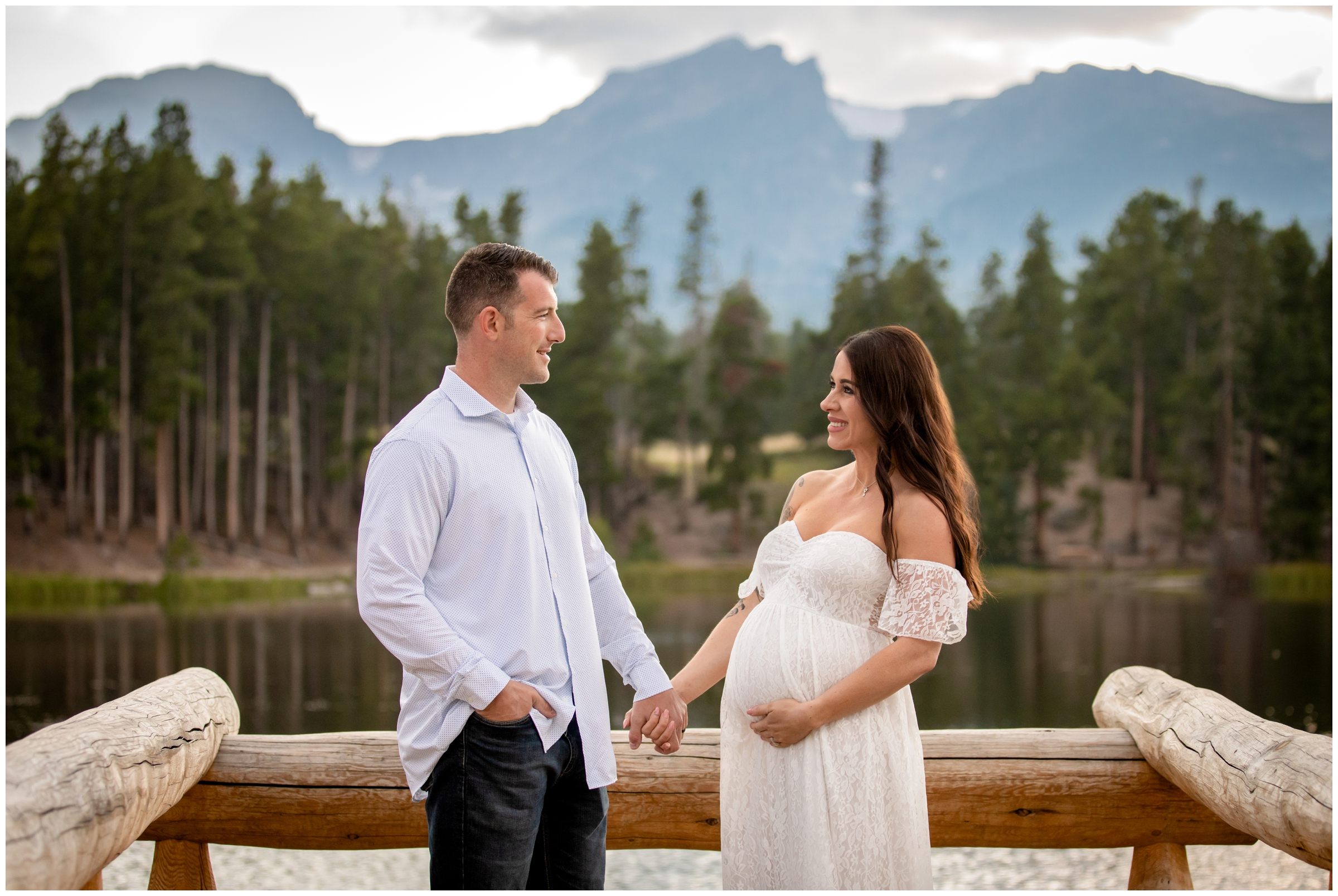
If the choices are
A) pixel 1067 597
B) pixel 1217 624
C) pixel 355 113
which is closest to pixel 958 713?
pixel 1217 624

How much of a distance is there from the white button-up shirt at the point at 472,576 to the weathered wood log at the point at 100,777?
634mm

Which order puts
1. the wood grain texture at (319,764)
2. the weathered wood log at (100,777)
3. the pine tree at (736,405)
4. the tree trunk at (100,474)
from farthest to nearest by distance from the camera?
the pine tree at (736,405) → the tree trunk at (100,474) → the wood grain texture at (319,764) → the weathered wood log at (100,777)

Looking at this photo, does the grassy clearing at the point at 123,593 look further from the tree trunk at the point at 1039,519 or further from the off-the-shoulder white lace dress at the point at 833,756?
the off-the-shoulder white lace dress at the point at 833,756

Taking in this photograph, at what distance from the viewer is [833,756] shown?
2.16 m

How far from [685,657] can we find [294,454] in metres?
14.1

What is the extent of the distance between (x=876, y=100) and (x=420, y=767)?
4540 inches

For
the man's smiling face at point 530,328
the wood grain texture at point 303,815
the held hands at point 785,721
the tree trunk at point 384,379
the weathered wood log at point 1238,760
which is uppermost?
the tree trunk at point 384,379

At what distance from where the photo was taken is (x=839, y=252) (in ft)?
289

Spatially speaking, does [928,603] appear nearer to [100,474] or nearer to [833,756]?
[833,756]

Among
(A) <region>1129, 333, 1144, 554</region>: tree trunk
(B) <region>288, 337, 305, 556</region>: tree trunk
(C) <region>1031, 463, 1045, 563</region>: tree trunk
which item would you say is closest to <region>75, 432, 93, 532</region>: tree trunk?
(B) <region>288, 337, 305, 556</region>: tree trunk

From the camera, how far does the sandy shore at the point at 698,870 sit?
6.50 meters

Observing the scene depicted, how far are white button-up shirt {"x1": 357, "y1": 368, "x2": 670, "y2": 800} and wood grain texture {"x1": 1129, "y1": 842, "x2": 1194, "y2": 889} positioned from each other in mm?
1707

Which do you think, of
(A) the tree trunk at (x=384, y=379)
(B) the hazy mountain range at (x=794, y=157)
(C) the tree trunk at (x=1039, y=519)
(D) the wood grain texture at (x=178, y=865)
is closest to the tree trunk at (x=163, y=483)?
(A) the tree trunk at (x=384, y=379)

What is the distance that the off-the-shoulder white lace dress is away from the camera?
2.14 meters
